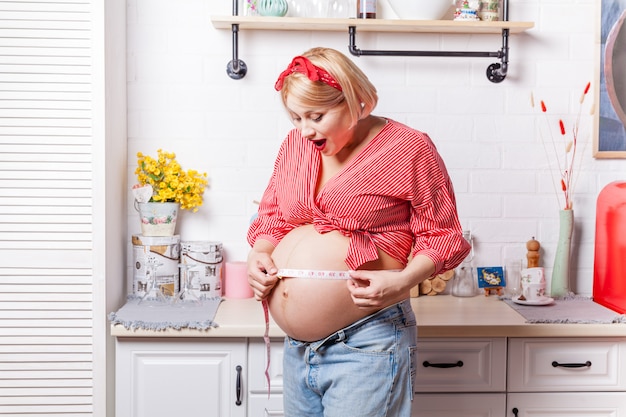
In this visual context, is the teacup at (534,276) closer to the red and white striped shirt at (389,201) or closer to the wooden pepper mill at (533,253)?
the wooden pepper mill at (533,253)

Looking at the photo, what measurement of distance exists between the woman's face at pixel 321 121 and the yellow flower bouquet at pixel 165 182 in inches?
40.9

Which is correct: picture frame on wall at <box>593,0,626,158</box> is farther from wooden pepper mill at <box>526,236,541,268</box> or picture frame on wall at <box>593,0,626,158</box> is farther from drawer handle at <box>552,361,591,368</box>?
drawer handle at <box>552,361,591,368</box>

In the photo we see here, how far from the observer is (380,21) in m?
2.61

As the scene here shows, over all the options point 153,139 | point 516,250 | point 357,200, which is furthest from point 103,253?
point 516,250

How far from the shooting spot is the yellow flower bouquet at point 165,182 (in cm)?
269

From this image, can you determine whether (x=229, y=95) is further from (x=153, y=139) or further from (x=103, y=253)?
(x=103, y=253)

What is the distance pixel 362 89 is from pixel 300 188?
28cm

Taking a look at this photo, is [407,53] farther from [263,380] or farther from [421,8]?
[263,380]

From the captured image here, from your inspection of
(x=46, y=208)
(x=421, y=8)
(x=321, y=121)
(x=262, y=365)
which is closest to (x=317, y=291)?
(x=321, y=121)

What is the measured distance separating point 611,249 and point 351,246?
123 cm

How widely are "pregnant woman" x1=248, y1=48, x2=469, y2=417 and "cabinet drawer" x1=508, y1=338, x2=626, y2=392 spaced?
2.34 feet

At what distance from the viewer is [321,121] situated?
1726 millimetres

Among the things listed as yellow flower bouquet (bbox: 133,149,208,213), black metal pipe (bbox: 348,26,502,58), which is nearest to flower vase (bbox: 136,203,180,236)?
yellow flower bouquet (bbox: 133,149,208,213)

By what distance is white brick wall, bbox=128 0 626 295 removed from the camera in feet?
9.06
